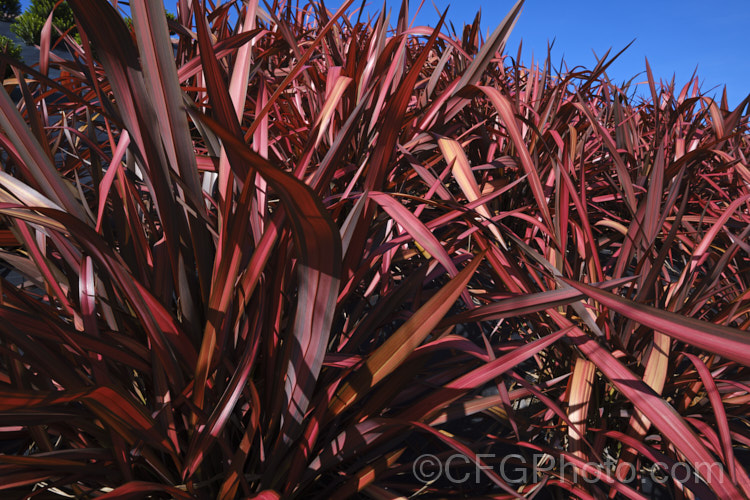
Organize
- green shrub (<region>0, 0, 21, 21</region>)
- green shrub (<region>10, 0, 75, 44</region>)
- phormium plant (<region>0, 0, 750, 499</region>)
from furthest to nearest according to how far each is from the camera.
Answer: green shrub (<region>0, 0, 21, 21</region>), green shrub (<region>10, 0, 75, 44</region>), phormium plant (<region>0, 0, 750, 499</region>)

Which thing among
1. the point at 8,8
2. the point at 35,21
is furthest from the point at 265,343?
the point at 8,8

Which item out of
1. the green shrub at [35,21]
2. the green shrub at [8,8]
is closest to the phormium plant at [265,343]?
the green shrub at [35,21]

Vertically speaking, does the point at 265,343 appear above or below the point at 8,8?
below

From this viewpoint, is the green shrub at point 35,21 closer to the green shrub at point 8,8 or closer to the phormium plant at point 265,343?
the green shrub at point 8,8

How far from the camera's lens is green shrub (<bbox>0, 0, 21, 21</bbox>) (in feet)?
33.5

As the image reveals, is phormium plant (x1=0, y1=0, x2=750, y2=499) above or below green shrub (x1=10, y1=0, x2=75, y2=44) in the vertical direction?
below

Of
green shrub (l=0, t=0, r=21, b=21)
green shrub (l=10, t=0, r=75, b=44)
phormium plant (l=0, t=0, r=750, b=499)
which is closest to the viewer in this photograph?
phormium plant (l=0, t=0, r=750, b=499)

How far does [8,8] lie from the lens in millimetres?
10375

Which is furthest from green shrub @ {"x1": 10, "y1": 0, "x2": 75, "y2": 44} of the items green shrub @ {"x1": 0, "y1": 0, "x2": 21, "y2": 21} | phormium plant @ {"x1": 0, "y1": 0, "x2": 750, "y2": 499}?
phormium plant @ {"x1": 0, "y1": 0, "x2": 750, "y2": 499}

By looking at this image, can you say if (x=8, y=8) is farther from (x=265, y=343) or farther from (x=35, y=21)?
(x=265, y=343)

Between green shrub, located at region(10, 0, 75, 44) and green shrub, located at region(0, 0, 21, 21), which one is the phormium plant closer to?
green shrub, located at region(10, 0, 75, 44)

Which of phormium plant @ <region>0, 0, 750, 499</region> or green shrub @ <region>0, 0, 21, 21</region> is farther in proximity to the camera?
green shrub @ <region>0, 0, 21, 21</region>

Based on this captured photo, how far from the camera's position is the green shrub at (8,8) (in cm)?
1021

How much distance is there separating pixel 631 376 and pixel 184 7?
1483 mm
